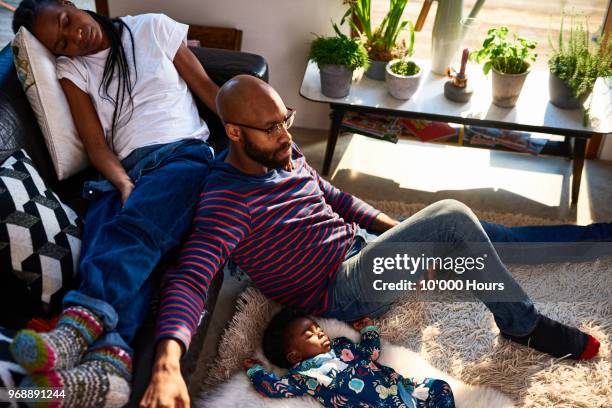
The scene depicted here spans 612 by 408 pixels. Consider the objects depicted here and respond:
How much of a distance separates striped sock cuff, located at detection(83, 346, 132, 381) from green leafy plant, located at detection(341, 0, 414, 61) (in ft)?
5.52

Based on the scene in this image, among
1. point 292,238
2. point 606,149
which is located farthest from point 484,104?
point 292,238

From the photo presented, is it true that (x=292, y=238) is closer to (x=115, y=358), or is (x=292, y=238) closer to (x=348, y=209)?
(x=348, y=209)

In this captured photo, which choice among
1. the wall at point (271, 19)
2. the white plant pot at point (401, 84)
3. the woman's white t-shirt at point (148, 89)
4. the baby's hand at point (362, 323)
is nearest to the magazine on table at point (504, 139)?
the white plant pot at point (401, 84)

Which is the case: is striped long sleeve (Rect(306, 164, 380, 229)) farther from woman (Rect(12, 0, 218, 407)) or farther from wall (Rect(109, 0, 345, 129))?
wall (Rect(109, 0, 345, 129))

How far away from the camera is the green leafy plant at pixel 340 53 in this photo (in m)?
2.43

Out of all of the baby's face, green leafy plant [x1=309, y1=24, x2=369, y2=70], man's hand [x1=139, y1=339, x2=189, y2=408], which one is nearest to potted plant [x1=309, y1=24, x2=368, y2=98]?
green leafy plant [x1=309, y1=24, x2=369, y2=70]

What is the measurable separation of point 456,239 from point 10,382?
1195mm

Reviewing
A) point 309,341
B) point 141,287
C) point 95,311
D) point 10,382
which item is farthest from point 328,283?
point 10,382

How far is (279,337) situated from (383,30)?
56.9 inches

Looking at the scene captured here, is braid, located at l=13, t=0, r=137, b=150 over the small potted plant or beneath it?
over

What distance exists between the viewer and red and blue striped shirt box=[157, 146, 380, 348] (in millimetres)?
1552

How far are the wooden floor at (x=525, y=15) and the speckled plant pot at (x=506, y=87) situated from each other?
34cm

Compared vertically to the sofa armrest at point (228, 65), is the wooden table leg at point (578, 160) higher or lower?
lower

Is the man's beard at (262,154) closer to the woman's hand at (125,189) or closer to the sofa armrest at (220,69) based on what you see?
Result: the woman's hand at (125,189)
